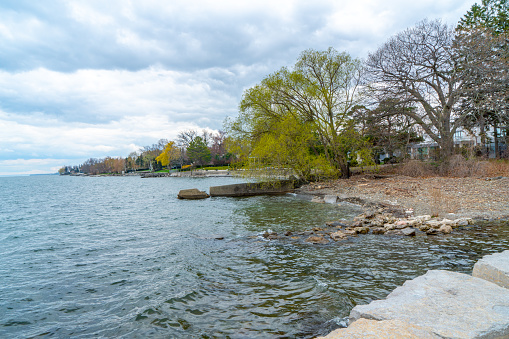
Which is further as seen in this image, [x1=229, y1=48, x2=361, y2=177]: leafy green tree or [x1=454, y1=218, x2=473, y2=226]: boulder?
[x1=229, y1=48, x2=361, y2=177]: leafy green tree

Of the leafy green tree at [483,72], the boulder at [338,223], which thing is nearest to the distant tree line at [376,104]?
the leafy green tree at [483,72]

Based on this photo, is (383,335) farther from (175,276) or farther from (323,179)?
(323,179)

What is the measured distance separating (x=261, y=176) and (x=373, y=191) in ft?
32.4

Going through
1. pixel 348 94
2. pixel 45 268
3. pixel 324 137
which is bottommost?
pixel 45 268

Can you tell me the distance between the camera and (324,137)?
2898 cm

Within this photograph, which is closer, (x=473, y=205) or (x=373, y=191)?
(x=473, y=205)

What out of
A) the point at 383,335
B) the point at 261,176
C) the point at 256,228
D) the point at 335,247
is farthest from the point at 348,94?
the point at 383,335

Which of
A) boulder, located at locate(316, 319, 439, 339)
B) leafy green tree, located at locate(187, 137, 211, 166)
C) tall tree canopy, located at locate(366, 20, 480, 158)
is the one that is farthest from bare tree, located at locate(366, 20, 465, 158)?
leafy green tree, located at locate(187, 137, 211, 166)

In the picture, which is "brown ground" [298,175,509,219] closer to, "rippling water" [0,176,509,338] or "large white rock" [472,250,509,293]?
"rippling water" [0,176,509,338]

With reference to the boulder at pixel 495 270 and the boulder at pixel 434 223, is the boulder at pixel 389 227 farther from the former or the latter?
the boulder at pixel 495 270

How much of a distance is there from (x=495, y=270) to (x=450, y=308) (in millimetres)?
1676

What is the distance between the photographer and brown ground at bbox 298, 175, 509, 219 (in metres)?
12.3

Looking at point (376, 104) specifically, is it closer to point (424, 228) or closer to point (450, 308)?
point (424, 228)

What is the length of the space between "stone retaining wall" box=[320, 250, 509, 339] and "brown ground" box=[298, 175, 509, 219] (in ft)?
28.6
